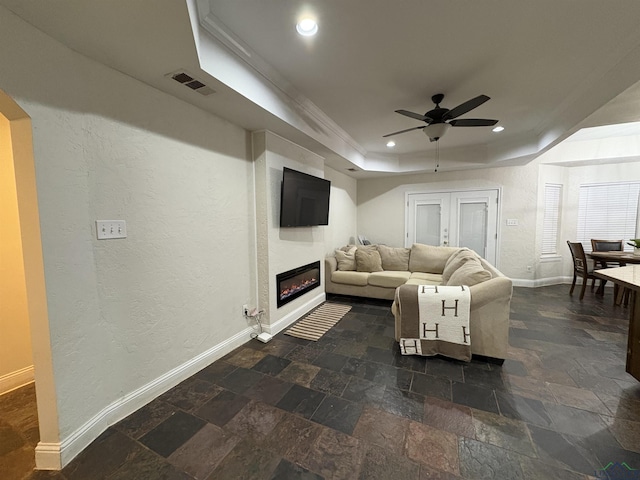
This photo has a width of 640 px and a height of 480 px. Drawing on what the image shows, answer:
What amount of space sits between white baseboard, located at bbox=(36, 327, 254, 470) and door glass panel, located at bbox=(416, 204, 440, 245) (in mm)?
4570

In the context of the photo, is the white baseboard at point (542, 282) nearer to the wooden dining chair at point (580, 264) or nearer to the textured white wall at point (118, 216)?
the wooden dining chair at point (580, 264)

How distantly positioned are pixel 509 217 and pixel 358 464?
5370 mm

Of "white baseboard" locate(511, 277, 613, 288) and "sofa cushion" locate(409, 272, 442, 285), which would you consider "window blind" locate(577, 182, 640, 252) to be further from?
"sofa cushion" locate(409, 272, 442, 285)

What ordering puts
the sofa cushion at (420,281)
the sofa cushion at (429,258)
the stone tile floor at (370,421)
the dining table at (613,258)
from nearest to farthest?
the stone tile floor at (370,421) < the dining table at (613,258) < the sofa cushion at (420,281) < the sofa cushion at (429,258)

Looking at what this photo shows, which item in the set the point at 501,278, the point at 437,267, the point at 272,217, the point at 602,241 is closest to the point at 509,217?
the point at 602,241

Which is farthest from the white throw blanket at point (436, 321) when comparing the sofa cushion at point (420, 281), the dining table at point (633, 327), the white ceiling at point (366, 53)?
the white ceiling at point (366, 53)

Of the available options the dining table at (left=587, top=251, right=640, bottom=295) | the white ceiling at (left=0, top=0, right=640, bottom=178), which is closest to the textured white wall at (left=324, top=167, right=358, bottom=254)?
the white ceiling at (left=0, top=0, right=640, bottom=178)

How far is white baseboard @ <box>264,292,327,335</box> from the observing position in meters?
3.01

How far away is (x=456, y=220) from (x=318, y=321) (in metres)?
3.78

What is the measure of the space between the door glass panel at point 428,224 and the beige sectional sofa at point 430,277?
3.47 feet

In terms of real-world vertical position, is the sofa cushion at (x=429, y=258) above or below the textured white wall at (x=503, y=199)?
below

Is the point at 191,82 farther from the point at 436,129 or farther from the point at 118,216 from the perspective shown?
the point at 436,129

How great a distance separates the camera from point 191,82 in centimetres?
189

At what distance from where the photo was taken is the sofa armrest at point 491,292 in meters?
2.25
